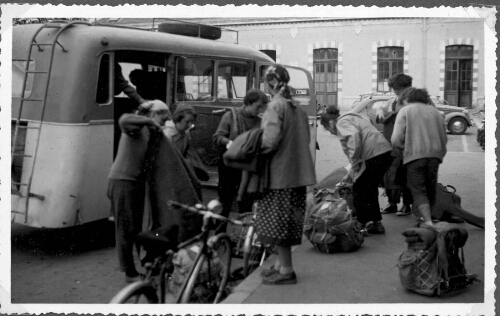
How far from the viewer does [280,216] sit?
4820mm

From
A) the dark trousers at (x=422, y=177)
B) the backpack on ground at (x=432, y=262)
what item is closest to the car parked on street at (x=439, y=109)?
the dark trousers at (x=422, y=177)

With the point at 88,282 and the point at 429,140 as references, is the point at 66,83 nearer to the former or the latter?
the point at 88,282

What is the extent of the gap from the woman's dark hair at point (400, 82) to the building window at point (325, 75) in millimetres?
737

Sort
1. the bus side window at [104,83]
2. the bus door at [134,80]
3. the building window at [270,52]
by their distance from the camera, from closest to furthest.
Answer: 1. the bus side window at [104,83]
2. the bus door at [134,80]
3. the building window at [270,52]

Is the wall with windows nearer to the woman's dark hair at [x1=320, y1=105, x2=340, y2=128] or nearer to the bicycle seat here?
the woman's dark hair at [x1=320, y1=105, x2=340, y2=128]

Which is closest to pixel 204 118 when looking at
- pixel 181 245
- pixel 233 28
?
pixel 233 28

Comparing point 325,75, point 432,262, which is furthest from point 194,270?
point 325,75

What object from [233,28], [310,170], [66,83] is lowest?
[310,170]

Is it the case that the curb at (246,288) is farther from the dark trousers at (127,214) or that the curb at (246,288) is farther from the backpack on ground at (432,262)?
the backpack on ground at (432,262)

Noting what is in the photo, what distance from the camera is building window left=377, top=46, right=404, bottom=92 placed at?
6309 mm

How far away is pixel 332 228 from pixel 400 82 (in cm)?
159

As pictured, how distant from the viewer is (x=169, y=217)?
5.02 m

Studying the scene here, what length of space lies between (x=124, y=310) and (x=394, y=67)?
12.2 feet

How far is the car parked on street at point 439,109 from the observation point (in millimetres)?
6035
